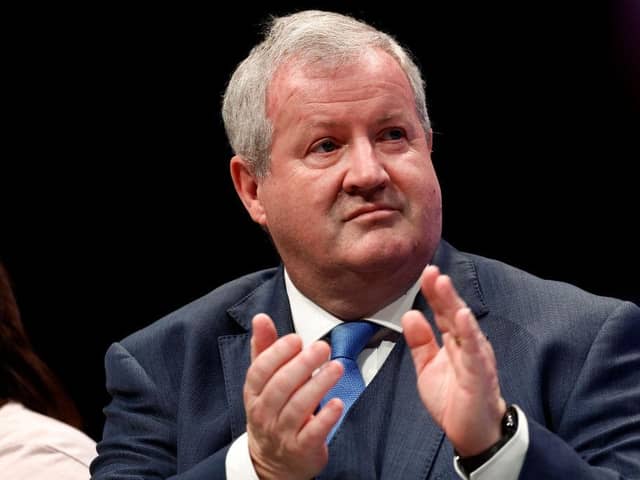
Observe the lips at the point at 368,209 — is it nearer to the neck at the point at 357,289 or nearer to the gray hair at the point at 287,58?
the neck at the point at 357,289

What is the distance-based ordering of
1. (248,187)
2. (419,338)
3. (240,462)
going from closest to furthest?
(419,338)
(240,462)
(248,187)

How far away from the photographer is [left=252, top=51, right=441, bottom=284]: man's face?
2.22 m

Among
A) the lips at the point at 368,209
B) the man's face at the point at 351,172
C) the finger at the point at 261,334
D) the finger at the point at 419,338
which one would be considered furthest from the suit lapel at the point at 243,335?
the finger at the point at 419,338

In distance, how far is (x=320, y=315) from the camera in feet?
7.80

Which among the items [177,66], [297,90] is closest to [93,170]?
[177,66]

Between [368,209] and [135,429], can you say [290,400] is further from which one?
[135,429]

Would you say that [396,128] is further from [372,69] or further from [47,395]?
[47,395]

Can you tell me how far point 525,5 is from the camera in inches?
124

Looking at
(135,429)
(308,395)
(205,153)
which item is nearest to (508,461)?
(308,395)

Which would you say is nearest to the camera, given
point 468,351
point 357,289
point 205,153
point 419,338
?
point 468,351

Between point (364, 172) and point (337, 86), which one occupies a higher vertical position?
point (337, 86)

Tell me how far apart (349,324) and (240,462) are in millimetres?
449

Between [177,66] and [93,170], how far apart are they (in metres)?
0.43

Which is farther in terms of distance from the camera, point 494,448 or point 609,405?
point 609,405
